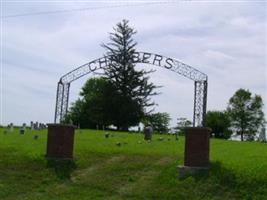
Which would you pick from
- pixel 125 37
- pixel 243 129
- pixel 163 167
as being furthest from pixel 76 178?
pixel 243 129

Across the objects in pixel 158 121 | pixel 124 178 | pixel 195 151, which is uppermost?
pixel 158 121

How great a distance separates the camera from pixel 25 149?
794 inches

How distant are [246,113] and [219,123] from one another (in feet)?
20.3

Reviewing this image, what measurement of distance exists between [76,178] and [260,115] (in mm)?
60709

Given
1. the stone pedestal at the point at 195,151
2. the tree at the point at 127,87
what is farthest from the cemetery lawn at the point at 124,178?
the tree at the point at 127,87

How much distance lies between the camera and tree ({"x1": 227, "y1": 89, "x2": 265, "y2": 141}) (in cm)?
7331

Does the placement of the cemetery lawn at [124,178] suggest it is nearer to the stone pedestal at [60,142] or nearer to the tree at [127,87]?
the stone pedestal at [60,142]

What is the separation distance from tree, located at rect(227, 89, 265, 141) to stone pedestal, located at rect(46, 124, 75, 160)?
56625 millimetres

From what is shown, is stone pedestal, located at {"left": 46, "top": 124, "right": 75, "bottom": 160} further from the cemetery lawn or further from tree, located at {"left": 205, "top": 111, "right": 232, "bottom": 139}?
tree, located at {"left": 205, "top": 111, "right": 232, "bottom": 139}

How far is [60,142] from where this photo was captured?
60.4ft

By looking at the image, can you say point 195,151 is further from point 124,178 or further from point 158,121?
point 158,121

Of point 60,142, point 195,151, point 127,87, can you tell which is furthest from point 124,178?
point 127,87

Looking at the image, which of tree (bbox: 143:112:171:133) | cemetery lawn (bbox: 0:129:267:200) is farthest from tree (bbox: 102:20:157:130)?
A: cemetery lawn (bbox: 0:129:267:200)

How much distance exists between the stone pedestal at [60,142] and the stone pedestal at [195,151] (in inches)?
160
